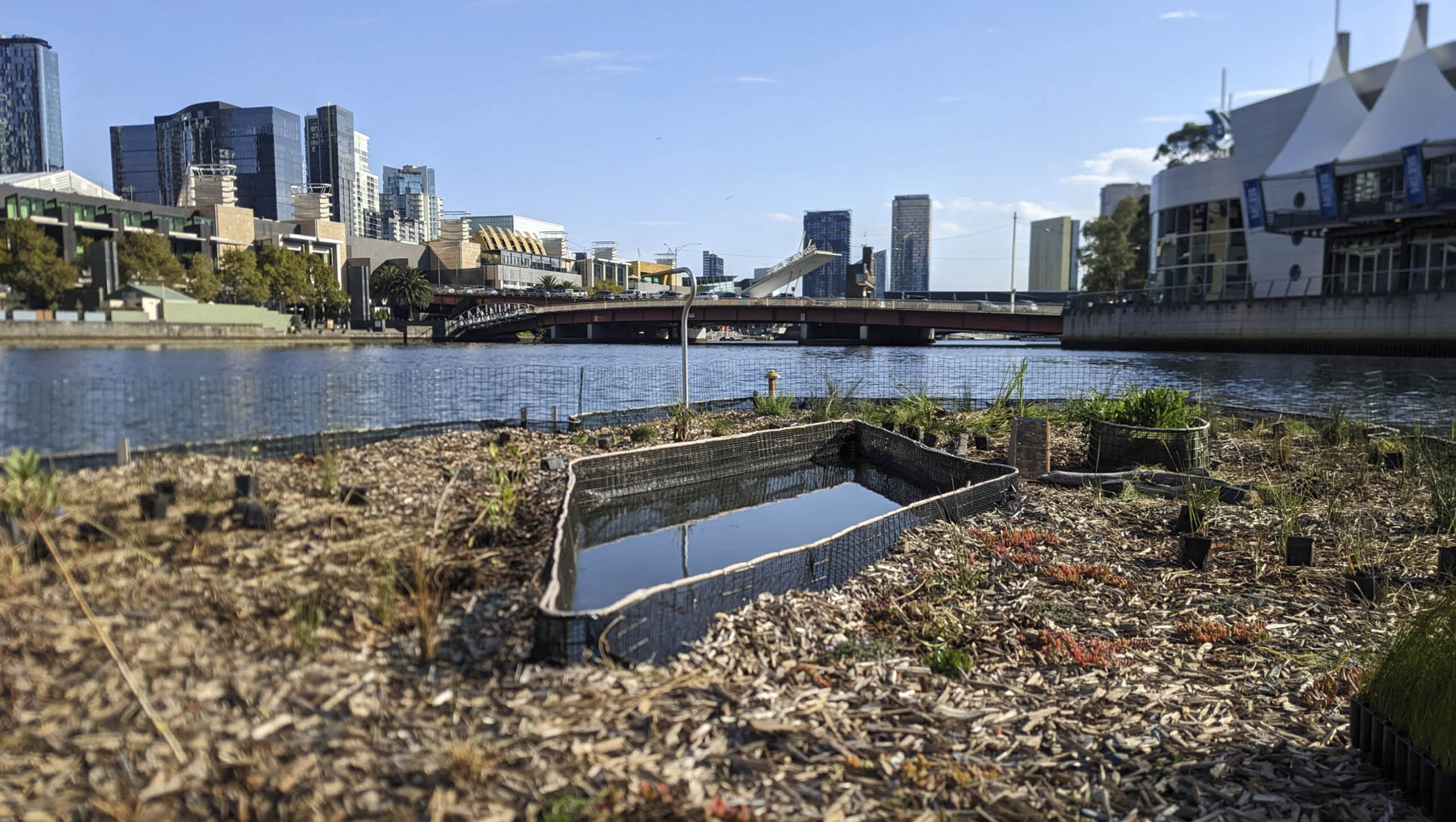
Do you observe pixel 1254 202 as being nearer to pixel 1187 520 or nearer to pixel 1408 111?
pixel 1408 111

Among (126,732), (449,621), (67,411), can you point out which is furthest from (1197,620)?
(67,411)

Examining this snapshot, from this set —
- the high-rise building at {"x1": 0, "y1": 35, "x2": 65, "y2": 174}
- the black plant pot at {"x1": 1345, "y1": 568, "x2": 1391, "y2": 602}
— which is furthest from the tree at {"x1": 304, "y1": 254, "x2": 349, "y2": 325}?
the black plant pot at {"x1": 1345, "y1": 568, "x2": 1391, "y2": 602}

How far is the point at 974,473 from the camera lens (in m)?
11.7

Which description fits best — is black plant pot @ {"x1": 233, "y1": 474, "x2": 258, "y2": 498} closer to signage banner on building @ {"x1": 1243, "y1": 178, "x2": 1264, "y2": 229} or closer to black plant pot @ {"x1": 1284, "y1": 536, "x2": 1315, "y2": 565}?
black plant pot @ {"x1": 1284, "y1": 536, "x2": 1315, "y2": 565}

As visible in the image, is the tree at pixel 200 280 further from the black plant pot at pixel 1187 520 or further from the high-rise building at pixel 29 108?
the black plant pot at pixel 1187 520

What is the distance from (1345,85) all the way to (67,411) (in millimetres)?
71441

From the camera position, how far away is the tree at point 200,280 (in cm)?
4125

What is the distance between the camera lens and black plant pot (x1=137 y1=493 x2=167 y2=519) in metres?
5.91

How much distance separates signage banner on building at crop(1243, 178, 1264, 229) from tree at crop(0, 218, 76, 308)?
6510 centimetres

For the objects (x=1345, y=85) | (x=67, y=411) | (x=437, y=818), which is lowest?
(x=437, y=818)

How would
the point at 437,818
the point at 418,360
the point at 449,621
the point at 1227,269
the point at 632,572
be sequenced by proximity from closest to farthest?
the point at 437,818 → the point at 449,621 → the point at 632,572 → the point at 418,360 → the point at 1227,269

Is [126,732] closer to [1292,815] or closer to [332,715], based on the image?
[332,715]

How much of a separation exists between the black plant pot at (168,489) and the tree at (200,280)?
115 ft

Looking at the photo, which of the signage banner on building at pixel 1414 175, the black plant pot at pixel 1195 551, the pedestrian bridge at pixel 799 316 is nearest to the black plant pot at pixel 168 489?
the black plant pot at pixel 1195 551
